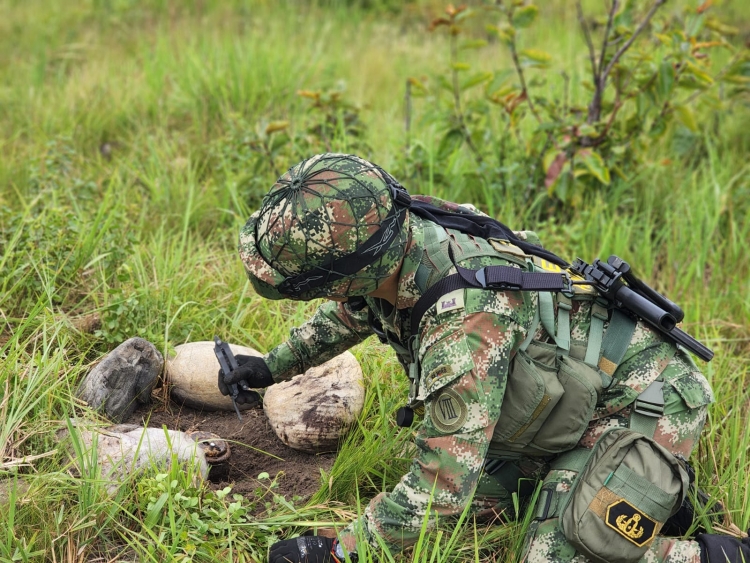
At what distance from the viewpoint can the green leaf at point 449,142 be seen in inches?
168

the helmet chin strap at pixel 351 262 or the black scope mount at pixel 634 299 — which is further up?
the helmet chin strap at pixel 351 262

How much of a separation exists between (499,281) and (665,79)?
2.39m

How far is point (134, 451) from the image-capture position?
244cm

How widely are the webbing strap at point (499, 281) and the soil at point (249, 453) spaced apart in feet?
2.94

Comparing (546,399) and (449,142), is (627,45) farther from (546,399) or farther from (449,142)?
(546,399)

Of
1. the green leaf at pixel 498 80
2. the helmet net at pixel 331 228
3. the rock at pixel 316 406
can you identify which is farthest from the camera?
the green leaf at pixel 498 80

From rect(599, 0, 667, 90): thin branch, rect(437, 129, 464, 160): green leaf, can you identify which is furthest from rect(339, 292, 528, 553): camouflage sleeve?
rect(599, 0, 667, 90): thin branch

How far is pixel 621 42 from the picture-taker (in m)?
4.13

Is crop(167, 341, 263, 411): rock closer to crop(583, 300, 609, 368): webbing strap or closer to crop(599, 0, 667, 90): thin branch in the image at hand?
crop(583, 300, 609, 368): webbing strap

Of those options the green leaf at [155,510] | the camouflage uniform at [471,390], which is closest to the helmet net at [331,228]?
the camouflage uniform at [471,390]

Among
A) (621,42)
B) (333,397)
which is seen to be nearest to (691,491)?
(333,397)

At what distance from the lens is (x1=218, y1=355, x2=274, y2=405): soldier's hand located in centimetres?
261

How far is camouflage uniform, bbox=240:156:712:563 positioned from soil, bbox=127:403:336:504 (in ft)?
1.75

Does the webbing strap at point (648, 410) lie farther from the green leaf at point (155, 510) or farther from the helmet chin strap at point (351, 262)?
the green leaf at point (155, 510)
